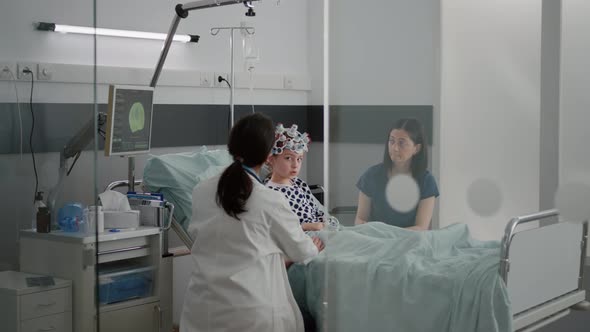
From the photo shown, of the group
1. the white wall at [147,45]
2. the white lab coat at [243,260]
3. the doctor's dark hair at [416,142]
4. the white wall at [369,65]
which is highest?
the white wall at [147,45]

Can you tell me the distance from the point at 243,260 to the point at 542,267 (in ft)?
4.04

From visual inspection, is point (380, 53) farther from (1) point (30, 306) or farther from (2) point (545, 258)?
(1) point (30, 306)

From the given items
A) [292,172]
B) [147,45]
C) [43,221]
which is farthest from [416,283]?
[147,45]

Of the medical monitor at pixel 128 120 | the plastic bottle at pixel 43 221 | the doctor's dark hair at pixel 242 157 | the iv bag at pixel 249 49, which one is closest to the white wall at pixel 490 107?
the doctor's dark hair at pixel 242 157

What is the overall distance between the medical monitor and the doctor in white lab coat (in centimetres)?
79

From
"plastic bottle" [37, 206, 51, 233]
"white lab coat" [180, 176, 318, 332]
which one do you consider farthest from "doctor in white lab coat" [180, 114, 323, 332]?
"plastic bottle" [37, 206, 51, 233]

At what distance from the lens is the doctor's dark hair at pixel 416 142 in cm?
165

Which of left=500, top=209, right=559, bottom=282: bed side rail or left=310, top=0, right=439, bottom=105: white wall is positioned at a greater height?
left=310, top=0, right=439, bottom=105: white wall

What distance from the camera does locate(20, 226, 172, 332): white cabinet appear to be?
2.92 meters

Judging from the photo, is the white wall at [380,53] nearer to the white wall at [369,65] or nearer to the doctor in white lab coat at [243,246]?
the white wall at [369,65]

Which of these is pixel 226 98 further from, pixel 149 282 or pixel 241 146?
pixel 241 146

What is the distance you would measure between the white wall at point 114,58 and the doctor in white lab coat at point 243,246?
0.46m

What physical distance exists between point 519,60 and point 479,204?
1.02ft

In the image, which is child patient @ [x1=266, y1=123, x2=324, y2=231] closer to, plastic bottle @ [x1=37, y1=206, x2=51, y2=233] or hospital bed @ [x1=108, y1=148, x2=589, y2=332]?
plastic bottle @ [x1=37, y1=206, x2=51, y2=233]
